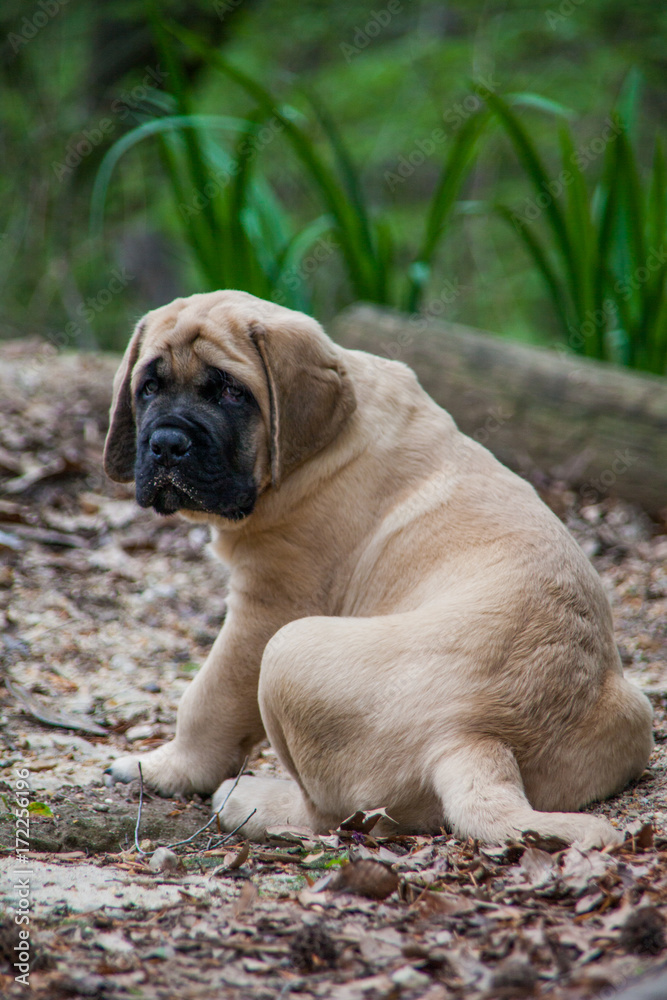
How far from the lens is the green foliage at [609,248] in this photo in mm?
6699

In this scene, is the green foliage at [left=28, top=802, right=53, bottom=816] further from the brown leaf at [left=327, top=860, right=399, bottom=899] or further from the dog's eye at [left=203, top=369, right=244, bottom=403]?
the dog's eye at [left=203, top=369, right=244, bottom=403]

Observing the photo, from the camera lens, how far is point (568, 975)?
188cm

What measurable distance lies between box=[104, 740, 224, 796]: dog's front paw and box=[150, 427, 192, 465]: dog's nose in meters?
1.18

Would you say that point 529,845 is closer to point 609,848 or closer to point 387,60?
point 609,848

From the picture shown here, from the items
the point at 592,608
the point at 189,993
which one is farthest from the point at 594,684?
the point at 189,993

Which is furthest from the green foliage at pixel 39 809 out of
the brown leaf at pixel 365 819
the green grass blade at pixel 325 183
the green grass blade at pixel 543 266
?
the green grass blade at pixel 543 266

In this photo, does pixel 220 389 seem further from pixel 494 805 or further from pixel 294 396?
pixel 494 805

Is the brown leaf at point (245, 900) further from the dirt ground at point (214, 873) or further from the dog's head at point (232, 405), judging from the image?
the dog's head at point (232, 405)

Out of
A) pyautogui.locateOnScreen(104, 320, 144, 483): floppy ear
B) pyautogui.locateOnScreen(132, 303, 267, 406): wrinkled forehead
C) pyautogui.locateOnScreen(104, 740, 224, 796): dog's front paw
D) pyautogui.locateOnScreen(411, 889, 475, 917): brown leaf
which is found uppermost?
pyautogui.locateOnScreen(132, 303, 267, 406): wrinkled forehead

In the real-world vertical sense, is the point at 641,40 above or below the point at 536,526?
above

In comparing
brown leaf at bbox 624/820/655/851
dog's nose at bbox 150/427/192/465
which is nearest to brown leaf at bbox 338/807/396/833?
brown leaf at bbox 624/820/655/851

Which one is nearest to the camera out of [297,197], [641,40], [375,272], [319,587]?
[319,587]

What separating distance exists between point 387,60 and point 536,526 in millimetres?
10065

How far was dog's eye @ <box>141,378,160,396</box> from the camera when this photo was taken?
143 inches
